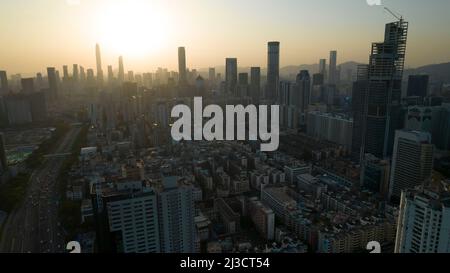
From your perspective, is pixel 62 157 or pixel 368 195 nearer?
pixel 368 195

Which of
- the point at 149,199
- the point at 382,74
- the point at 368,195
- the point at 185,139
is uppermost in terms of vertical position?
the point at 382,74

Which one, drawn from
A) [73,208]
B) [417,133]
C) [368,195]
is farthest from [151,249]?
[417,133]

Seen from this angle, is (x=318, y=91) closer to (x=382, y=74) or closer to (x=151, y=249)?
(x=382, y=74)

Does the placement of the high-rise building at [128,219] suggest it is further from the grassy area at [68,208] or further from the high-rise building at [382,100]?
the high-rise building at [382,100]

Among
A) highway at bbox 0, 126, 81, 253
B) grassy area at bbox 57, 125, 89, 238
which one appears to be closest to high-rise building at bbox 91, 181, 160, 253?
highway at bbox 0, 126, 81, 253

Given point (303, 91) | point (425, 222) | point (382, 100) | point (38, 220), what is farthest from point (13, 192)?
point (303, 91)

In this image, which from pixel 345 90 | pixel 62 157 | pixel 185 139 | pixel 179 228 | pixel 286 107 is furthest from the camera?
pixel 345 90

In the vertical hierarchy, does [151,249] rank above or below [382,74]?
below

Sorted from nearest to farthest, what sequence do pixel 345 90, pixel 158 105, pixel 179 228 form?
1. pixel 179 228
2. pixel 158 105
3. pixel 345 90
